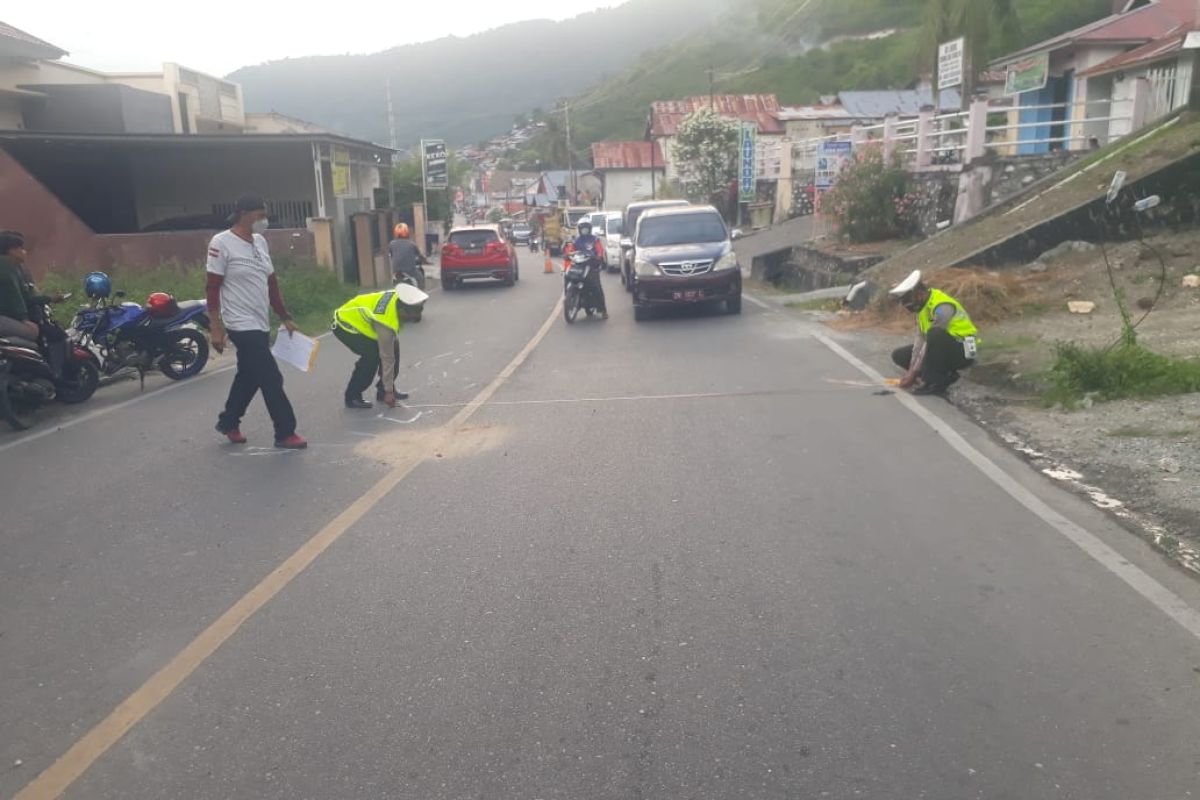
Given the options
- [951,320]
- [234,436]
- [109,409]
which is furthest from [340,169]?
[951,320]

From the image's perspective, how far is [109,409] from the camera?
11109 mm

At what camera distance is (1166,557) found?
218 inches

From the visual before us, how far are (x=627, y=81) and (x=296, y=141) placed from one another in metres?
121

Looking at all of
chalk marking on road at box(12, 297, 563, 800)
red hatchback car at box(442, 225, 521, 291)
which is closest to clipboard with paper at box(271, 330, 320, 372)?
chalk marking on road at box(12, 297, 563, 800)

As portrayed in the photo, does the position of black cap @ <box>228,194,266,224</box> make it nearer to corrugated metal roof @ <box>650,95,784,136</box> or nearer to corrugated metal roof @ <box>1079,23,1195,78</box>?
corrugated metal roof @ <box>1079,23,1195,78</box>

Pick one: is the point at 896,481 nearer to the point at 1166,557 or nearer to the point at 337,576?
the point at 1166,557

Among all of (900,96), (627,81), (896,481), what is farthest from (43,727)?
(627,81)

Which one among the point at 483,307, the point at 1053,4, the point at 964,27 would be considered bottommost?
the point at 483,307

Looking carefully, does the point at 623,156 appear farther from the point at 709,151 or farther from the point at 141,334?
the point at 141,334

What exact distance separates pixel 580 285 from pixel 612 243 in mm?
14115

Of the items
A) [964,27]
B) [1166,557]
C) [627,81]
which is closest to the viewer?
[1166,557]

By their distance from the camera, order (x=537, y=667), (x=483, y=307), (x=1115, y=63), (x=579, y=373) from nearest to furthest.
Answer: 1. (x=537, y=667)
2. (x=579, y=373)
3. (x=483, y=307)
4. (x=1115, y=63)

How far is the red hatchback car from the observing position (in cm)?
2781

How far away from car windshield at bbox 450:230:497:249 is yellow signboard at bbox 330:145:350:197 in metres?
3.52
